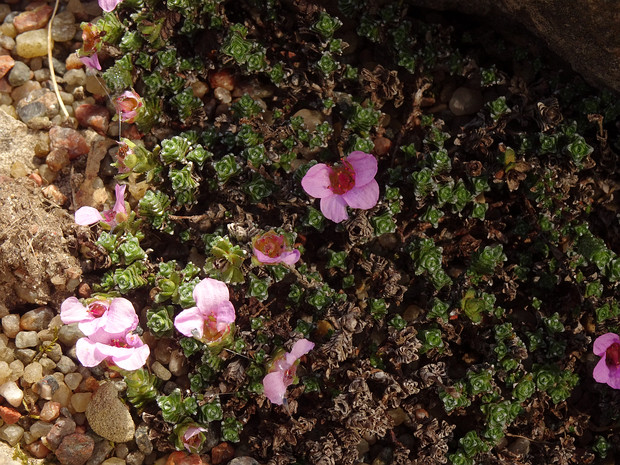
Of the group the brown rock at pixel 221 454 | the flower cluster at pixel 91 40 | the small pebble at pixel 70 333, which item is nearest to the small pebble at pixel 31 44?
the flower cluster at pixel 91 40

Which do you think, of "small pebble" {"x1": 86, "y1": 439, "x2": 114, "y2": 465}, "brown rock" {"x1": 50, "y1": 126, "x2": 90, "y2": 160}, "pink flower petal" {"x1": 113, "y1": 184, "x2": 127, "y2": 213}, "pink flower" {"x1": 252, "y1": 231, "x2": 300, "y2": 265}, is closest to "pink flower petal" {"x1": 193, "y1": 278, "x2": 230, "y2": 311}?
"pink flower" {"x1": 252, "y1": 231, "x2": 300, "y2": 265}

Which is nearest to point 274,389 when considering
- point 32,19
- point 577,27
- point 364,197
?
point 364,197

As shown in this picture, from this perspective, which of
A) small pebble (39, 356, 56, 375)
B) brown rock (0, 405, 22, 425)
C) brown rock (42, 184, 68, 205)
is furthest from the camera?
brown rock (42, 184, 68, 205)

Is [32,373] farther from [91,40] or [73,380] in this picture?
[91,40]

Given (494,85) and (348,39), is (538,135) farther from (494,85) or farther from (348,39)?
(348,39)

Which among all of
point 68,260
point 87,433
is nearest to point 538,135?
point 68,260

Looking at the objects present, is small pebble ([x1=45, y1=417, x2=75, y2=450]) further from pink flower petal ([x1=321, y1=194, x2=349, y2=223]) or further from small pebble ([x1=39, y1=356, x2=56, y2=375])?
pink flower petal ([x1=321, y1=194, x2=349, y2=223])

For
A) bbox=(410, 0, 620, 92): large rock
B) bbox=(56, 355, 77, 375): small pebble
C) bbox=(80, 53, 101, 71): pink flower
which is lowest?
bbox=(56, 355, 77, 375): small pebble
